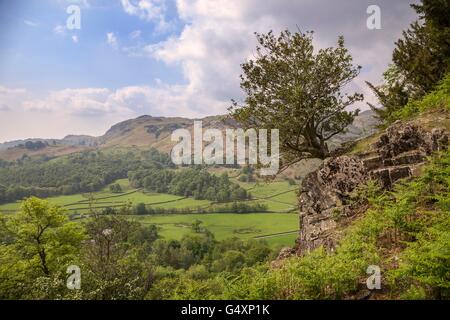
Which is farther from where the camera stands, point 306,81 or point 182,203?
point 182,203

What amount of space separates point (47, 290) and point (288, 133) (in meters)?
15.8

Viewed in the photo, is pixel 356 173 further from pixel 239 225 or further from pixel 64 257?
pixel 239 225

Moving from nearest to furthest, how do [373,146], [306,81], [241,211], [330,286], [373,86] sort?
[330,286], [373,146], [306,81], [373,86], [241,211]

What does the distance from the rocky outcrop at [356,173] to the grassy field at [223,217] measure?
231 feet

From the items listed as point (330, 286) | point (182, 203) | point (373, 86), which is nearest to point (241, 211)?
point (182, 203)

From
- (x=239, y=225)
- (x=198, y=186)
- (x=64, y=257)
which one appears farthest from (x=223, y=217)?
(x=64, y=257)

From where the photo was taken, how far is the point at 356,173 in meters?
16.2

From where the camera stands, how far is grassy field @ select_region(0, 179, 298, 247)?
4341 inches

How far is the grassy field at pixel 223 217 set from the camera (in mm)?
110250

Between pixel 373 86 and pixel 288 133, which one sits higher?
pixel 373 86

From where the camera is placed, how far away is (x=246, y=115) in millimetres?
21922

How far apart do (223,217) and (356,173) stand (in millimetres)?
120512

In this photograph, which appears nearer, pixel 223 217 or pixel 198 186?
pixel 223 217
